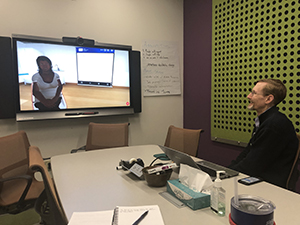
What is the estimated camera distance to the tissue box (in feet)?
3.49

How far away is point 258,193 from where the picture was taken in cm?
124

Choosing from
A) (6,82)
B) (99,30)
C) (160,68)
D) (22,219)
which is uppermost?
(99,30)

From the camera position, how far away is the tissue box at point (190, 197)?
1.06 metres

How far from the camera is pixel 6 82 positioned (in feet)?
8.61

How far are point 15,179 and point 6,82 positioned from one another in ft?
3.96

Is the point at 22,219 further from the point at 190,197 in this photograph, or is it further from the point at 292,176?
the point at 292,176

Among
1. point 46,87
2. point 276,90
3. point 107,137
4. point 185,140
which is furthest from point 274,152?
point 46,87

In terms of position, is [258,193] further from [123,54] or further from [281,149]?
[123,54]

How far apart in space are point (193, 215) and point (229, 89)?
2.43 m

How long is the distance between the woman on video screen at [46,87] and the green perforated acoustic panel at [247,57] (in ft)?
7.19

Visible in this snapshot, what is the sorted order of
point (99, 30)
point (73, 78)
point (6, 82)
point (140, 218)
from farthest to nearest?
point (99, 30) < point (73, 78) < point (6, 82) < point (140, 218)

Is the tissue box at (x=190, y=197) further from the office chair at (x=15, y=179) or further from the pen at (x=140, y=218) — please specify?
the office chair at (x=15, y=179)

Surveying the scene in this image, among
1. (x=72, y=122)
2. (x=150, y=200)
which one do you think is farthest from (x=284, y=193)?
(x=72, y=122)

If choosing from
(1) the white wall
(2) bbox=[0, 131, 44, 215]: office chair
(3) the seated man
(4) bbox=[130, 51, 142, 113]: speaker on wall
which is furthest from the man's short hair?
(2) bbox=[0, 131, 44, 215]: office chair
